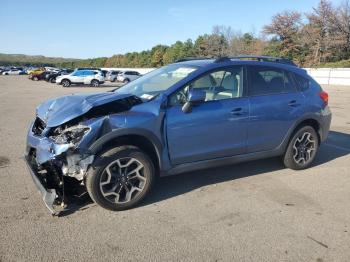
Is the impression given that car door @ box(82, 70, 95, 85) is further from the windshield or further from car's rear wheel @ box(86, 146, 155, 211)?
car's rear wheel @ box(86, 146, 155, 211)

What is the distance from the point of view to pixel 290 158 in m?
5.99

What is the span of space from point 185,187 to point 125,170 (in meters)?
1.13

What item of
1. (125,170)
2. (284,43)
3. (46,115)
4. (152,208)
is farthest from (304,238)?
(284,43)

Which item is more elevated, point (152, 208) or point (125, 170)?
point (125, 170)

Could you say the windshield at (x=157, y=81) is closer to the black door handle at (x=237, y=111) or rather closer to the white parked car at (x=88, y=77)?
the black door handle at (x=237, y=111)

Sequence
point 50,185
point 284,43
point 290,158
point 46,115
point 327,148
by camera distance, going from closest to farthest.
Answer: point 50,185 → point 46,115 → point 290,158 → point 327,148 → point 284,43

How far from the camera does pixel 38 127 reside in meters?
4.99

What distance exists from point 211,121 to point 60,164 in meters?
1.96

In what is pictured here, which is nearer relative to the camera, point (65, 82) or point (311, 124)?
point (311, 124)

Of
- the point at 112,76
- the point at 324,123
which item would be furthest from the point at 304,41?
the point at 324,123

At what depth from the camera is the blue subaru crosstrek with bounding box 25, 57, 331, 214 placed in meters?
4.23

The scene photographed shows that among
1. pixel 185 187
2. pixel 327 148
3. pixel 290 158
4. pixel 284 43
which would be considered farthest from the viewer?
pixel 284 43

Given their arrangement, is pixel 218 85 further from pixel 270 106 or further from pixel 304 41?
pixel 304 41

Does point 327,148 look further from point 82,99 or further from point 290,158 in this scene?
point 82,99
